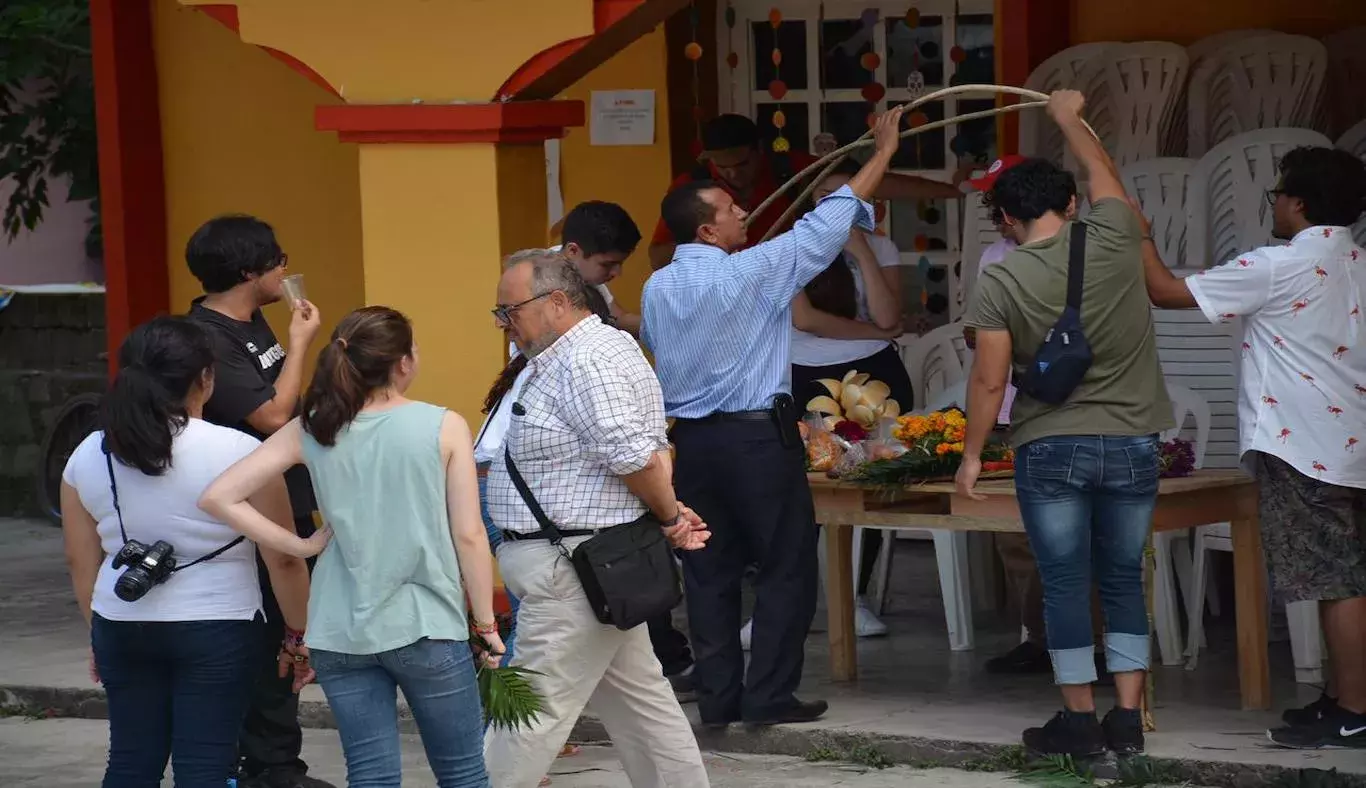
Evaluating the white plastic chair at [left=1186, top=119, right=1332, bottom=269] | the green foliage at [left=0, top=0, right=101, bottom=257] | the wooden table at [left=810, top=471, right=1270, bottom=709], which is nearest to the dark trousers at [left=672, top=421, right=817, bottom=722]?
the wooden table at [left=810, top=471, right=1270, bottom=709]

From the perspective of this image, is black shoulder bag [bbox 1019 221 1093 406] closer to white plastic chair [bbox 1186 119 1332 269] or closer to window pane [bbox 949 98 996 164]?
white plastic chair [bbox 1186 119 1332 269]

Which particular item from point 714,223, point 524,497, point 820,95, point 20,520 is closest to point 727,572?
point 714,223

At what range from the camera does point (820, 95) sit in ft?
33.5

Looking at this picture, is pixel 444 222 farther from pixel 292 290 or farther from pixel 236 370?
pixel 236 370

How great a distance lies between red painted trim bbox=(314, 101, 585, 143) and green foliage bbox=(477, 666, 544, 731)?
290 centimetres

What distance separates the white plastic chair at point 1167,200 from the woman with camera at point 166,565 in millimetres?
4621

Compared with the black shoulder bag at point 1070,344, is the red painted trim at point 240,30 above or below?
above

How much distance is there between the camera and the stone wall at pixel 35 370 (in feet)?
40.6

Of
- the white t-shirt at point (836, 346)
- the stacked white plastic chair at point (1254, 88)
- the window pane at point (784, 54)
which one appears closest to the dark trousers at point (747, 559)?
the white t-shirt at point (836, 346)

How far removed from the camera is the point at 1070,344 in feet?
19.4

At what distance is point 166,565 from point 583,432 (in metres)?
1.01

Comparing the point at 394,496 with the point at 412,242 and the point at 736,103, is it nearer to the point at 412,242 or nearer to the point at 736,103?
the point at 412,242

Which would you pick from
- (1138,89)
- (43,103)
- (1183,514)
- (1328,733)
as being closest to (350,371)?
(1183,514)

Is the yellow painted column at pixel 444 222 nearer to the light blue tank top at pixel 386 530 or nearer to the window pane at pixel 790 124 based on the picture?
the window pane at pixel 790 124
